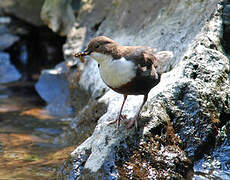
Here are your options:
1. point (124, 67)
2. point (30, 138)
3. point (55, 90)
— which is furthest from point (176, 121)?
point (55, 90)

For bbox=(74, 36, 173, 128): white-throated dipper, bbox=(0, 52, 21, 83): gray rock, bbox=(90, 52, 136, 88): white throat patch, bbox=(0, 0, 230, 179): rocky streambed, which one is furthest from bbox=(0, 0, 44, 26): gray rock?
bbox=(90, 52, 136, 88): white throat patch

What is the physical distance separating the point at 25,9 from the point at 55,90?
318 centimetres

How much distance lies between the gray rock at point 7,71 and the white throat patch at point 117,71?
6092 mm

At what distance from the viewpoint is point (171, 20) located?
15.7ft

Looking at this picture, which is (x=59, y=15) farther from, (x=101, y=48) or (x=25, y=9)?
(x=101, y=48)

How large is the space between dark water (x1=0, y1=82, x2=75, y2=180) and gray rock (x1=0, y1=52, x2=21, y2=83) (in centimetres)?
113

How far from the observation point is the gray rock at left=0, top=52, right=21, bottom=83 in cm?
897

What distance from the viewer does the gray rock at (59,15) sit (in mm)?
8359

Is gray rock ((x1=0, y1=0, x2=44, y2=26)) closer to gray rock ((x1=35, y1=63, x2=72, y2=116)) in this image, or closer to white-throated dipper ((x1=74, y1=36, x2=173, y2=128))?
gray rock ((x1=35, y1=63, x2=72, y2=116))

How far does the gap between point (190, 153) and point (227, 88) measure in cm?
79

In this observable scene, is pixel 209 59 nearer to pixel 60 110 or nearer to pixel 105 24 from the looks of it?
pixel 105 24

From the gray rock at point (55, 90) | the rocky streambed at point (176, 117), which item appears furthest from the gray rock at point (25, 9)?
the rocky streambed at point (176, 117)

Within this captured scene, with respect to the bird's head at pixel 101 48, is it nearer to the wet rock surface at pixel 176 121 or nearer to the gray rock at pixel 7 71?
the wet rock surface at pixel 176 121

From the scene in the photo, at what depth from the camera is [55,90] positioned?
7430 mm
